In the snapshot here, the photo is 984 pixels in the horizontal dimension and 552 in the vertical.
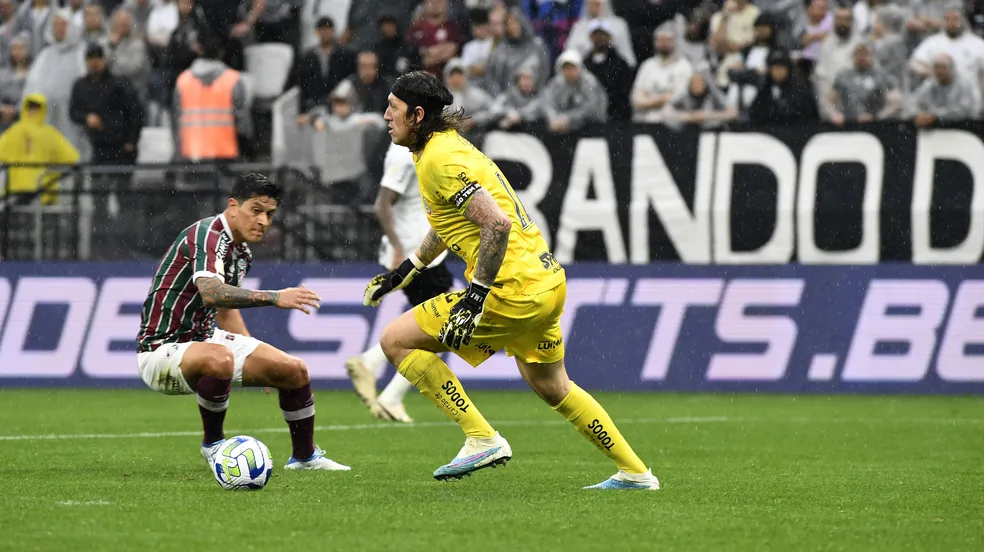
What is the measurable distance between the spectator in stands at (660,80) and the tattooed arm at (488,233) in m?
10.7

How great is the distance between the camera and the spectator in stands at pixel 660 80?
1783 cm

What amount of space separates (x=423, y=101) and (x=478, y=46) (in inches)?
455

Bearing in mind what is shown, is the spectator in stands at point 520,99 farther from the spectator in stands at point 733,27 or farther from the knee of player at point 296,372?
the knee of player at point 296,372

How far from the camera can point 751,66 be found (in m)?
17.7

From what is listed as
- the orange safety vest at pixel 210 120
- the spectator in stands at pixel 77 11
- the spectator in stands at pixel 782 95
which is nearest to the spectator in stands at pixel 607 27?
the spectator in stands at pixel 782 95

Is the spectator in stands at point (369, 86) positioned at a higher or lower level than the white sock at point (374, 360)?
higher

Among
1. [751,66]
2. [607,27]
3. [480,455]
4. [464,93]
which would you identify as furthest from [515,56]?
[480,455]

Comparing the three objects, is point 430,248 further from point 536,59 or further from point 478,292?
point 536,59

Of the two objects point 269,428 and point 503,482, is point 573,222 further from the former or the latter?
point 503,482

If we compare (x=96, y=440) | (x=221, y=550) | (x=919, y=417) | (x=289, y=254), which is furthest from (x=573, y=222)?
(x=221, y=550)

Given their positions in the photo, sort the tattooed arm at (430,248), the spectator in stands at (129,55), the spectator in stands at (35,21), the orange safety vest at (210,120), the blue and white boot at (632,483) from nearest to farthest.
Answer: the blue and white boot at (632,483), the tattooed arm at (430,248), the orange safety vest at (210,120), the spectator in stands at (129,55), the spectator in stands at (35,21)

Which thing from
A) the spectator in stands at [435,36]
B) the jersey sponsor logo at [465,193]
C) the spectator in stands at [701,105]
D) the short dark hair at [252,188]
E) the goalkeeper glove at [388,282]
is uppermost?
the jersey sponsor logo at [465,193]

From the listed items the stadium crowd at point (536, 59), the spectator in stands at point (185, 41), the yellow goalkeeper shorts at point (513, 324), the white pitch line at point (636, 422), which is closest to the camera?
the yellow goalkeeper shorts at point (513, 324)

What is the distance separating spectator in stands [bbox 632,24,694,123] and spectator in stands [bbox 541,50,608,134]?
0.45 meters
